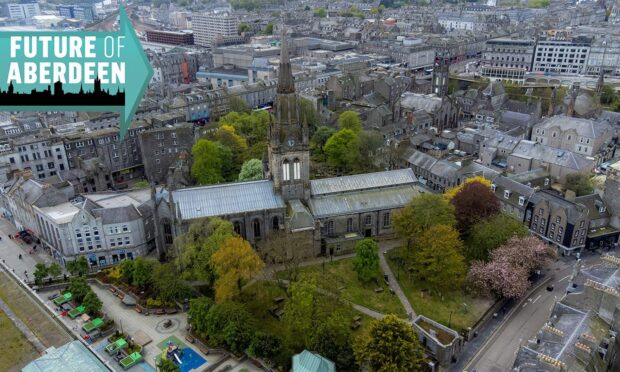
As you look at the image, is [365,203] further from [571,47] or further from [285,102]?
[571,47]

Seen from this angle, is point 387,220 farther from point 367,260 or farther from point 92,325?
point 92,325

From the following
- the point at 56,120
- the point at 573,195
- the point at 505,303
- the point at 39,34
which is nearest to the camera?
the point at 39,34

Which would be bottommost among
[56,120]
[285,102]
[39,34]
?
[56,120]

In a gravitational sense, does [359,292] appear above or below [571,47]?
below

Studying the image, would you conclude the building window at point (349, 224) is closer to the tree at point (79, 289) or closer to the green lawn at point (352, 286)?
the green lawn at point (352, 286)

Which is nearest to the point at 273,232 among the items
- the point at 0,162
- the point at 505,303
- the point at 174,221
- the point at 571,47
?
the point at 174,221

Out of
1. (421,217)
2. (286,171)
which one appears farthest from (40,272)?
(421,217)

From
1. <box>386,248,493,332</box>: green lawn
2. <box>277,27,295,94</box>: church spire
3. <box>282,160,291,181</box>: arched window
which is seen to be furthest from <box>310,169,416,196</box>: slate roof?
<box>386,248,493,332</box>: green lawn

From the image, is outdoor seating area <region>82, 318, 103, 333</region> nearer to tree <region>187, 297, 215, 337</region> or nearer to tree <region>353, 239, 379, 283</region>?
tree <region>187, 297, 215, 337</region>
